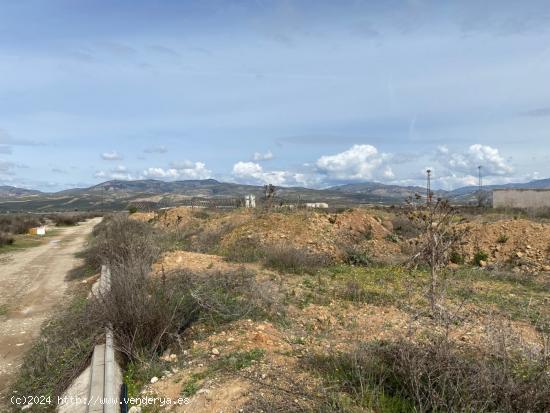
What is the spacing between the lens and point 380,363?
4.53 m

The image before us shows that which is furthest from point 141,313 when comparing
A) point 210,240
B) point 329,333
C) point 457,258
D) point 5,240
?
point 5,240

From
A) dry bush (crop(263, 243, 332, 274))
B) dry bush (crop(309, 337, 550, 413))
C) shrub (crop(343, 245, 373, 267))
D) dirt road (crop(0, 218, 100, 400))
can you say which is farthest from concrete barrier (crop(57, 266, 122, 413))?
shrub (crop(343, 245, 373, 267))

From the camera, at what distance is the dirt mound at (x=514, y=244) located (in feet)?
43.5

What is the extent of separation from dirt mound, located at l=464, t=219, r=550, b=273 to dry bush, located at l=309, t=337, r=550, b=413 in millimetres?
9492

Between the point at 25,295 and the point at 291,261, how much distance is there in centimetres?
690

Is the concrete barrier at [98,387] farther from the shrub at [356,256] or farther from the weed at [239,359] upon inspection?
the shrub at [356,256]

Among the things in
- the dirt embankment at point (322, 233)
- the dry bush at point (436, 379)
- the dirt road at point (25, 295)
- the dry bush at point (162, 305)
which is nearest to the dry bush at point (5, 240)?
the dirt road at point (25, 295)

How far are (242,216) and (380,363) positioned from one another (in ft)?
57.4

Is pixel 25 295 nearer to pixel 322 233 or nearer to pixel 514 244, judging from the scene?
pixel 322 233

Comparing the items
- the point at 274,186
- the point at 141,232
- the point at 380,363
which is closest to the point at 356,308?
the point at 380,363

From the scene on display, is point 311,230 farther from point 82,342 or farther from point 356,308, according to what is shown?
point 82,342

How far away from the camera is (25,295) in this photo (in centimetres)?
1218

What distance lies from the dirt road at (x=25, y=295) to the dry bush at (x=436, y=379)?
14.9 feet

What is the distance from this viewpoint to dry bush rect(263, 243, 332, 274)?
11852 millimetres
